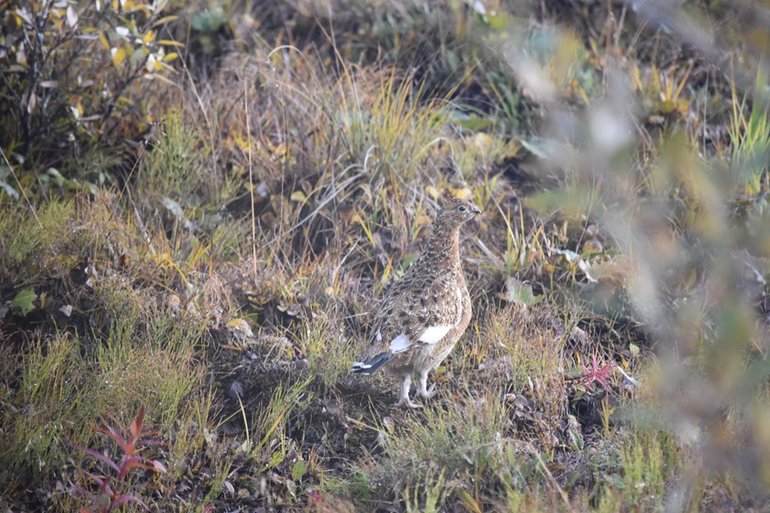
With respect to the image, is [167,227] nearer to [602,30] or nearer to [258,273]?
[258,273]

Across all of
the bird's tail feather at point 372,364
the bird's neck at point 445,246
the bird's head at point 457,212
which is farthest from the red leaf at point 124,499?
the bird's head at point 457,212

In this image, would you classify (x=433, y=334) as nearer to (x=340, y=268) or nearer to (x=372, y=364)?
(x=372, y=364)

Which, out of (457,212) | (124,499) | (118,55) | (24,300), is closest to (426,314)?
(457,212)

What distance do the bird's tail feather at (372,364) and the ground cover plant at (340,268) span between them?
28 centimetres

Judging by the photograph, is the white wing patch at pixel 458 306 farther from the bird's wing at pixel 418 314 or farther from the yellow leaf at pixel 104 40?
the yellow leaf at pixel 104 40

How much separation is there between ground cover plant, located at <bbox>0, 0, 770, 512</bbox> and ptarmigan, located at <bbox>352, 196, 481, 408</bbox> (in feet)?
0.66

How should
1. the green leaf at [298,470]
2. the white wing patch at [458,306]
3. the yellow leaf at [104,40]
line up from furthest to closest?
1. the yellow leaf at [104,40]
2. the white wing patch at [458,306]
3. the green leaf at [298,470]

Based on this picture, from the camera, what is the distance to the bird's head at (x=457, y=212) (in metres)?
4.69

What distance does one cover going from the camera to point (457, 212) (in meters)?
4.70

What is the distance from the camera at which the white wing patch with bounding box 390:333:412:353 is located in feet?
14.0

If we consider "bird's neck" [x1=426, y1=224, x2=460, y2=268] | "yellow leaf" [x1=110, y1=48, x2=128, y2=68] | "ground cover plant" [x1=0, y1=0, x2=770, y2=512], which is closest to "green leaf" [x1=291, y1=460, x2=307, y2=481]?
"ground cover plant" [x1=0, y1=0, x2=770, y2=512]

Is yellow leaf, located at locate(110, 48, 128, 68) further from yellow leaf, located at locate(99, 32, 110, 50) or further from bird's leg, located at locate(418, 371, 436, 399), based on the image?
bird's leg, located at locate(418, 371, 436, 399)

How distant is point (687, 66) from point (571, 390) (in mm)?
3054

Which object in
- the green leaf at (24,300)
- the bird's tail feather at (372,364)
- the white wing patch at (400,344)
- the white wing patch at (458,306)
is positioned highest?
the white wing patch at (458,306)
